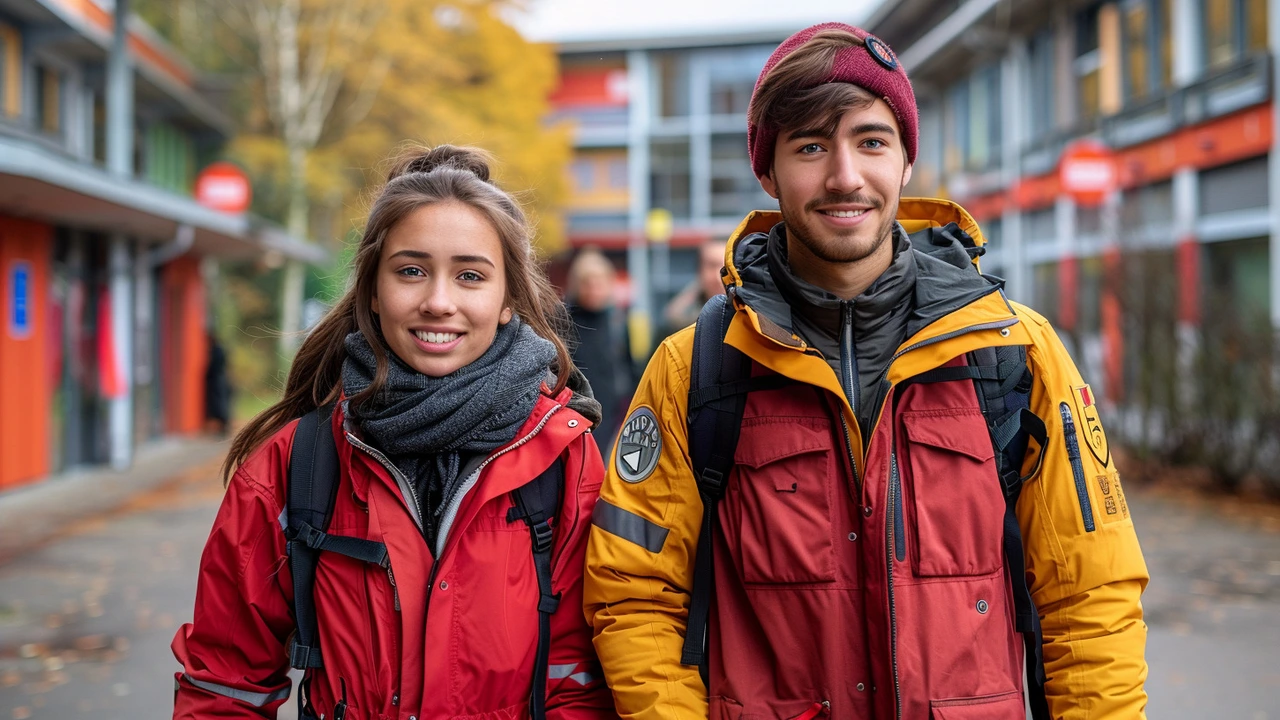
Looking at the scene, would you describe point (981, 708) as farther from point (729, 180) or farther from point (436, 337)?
point (729, 180)

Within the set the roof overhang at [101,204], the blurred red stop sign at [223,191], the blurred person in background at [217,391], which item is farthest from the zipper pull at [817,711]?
the blurred person in background at [217,391]

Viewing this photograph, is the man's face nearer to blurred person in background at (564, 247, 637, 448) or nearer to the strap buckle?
the strap buckle

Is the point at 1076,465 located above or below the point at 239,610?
above

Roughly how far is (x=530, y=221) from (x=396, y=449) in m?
0.77

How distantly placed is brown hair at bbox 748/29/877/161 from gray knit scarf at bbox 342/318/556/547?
0.80m

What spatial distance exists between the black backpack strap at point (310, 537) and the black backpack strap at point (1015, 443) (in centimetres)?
125

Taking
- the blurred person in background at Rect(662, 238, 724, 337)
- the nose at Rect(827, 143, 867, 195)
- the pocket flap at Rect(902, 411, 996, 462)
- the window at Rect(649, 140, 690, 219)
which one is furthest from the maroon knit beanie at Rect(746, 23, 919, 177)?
the window at Rect(649, 140, 690, 219)

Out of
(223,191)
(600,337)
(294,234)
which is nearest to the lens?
(600,337)

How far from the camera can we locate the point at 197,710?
8.34 ft

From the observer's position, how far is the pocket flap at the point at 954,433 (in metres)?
2.32

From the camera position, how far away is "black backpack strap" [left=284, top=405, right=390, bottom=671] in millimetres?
2514

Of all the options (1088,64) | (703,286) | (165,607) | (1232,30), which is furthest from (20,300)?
(1088,64)

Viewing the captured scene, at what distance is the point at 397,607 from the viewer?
2.49m

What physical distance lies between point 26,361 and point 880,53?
13.2 metres
